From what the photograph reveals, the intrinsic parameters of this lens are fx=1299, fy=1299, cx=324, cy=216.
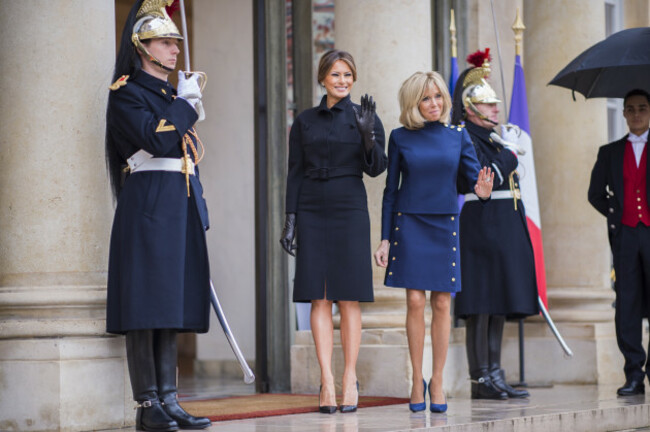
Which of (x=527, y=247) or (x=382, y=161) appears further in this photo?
(x=527, y=247)

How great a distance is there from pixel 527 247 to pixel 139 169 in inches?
135

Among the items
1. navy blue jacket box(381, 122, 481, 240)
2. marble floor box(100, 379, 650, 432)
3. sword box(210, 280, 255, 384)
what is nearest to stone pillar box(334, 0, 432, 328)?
marble floor box(100, 379, 650, 432)

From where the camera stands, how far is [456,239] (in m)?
7.36

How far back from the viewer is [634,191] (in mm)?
9133

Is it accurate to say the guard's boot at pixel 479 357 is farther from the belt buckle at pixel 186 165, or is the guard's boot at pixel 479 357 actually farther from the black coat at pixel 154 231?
the belt buckle at pixel 186 165

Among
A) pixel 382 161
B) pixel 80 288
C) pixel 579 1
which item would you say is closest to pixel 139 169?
pixel 80 288

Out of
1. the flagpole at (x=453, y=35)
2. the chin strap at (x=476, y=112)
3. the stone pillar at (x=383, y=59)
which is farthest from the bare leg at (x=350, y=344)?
the flagpole at (x=453, y=35)

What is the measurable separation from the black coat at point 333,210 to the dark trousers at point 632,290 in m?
2.55

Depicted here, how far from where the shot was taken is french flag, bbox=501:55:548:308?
9.73 meters

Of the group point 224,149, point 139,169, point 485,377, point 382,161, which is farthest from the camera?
point 224,149

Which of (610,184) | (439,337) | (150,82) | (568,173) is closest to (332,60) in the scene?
(150,82)

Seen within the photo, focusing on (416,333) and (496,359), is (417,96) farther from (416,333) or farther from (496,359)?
(496,359)

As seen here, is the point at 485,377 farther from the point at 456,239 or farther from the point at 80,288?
the point at 80,288

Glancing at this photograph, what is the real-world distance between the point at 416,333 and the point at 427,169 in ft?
3.05
